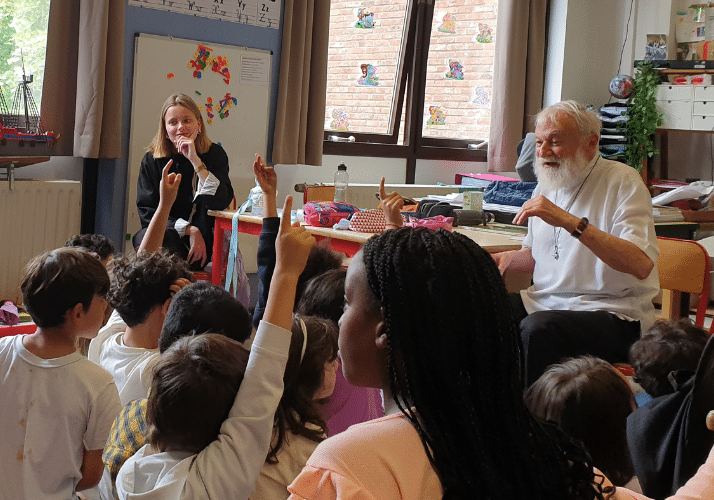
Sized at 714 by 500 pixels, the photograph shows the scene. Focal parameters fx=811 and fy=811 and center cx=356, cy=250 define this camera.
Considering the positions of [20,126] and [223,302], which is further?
[20,126]

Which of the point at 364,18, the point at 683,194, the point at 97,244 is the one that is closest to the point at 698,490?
the point at 97,244

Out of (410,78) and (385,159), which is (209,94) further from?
(410,78)

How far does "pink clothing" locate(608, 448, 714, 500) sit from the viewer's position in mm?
901

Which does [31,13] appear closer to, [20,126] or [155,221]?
[20,126]

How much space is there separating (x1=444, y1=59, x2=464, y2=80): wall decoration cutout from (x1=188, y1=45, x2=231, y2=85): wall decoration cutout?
204 centimetres

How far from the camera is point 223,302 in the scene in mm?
1769

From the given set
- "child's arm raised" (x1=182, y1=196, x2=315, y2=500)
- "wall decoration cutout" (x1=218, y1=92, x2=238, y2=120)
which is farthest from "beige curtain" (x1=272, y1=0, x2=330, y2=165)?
"child's arm raised" (x1=182, y1=196, x2=315, y2=500)

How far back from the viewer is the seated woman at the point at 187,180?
148 inches

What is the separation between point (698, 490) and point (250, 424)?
2.13 ft

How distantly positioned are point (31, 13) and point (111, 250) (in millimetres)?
1972

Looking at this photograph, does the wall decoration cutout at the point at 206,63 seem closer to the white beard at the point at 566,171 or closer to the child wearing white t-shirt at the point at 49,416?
the white beard at the point at 566,171

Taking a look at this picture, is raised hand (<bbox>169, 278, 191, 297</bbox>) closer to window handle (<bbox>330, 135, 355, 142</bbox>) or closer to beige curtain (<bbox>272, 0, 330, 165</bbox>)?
beige curtain (<bbox>272, 0, 330, 165</bbox>)

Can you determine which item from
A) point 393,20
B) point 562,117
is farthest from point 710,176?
point 562,117

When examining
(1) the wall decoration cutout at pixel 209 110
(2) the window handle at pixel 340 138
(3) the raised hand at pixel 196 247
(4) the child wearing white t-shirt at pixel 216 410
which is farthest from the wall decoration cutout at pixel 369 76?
(4) the child wearing white t-shirt at pixel 216 410
